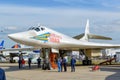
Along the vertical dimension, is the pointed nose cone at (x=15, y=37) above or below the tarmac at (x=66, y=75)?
above

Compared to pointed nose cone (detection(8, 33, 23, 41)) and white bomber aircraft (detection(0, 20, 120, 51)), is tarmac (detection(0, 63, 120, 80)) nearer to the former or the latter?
white bomber aircraft (detection(0, 20, 120, 51))

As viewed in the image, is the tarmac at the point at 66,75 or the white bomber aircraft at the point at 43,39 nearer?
the tarmac at the point at 66,75

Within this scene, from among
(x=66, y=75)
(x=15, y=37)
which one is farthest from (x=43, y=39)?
(x=66, y=75)

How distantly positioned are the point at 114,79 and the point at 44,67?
389 inches

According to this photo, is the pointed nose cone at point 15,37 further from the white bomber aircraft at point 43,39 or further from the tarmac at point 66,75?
the tarmac at point 66,75

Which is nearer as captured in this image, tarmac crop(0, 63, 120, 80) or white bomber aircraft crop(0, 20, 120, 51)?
tarmac crop(0, 63, 120, 80)

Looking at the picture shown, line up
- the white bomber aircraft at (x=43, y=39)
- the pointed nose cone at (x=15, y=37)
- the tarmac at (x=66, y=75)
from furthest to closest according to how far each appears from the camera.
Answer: the white bomber aircraft at (x=43, y=39)
the pointed nose cone at (x=15, y=37)
the tarmac at (x=66, y=75)

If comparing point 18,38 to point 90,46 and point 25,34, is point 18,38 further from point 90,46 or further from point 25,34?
point 90,46

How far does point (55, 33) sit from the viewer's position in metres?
23.5

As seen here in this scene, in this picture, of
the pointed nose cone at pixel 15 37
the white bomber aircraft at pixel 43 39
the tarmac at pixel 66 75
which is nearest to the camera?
the tarmac at pixel 66 75

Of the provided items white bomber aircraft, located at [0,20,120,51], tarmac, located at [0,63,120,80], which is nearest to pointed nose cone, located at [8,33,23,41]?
white bomber aircraft, located at [0,20,120,51]

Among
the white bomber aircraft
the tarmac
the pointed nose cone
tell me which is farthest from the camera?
the white bomber aircraft

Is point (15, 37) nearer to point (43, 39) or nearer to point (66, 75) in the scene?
point (43, 39)

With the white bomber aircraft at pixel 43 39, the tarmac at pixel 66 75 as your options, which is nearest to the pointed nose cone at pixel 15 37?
the white bomber aircraft at pixel 43 39
